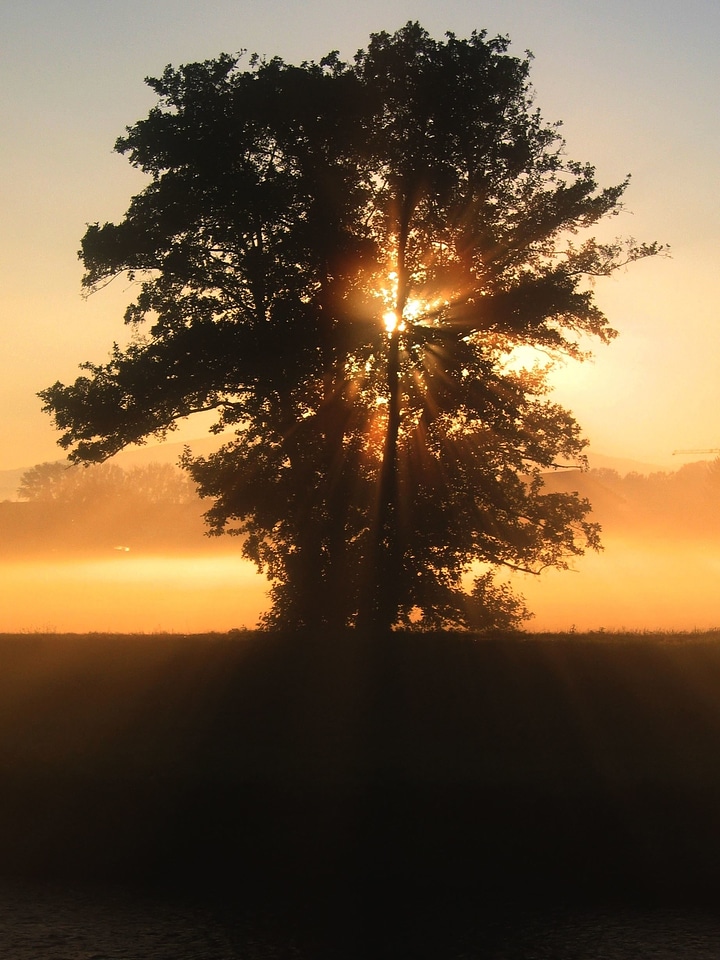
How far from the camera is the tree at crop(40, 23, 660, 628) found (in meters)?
29.1

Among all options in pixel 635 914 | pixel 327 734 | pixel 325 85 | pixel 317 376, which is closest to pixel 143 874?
pixel 327 734

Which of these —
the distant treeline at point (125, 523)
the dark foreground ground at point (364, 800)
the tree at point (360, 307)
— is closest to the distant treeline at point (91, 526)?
the distant treeline at point (125, 523)

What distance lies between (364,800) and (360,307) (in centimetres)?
1595

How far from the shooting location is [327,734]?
19047 mm

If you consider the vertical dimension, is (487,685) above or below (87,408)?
below

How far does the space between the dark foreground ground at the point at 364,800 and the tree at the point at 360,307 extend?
26.4ft

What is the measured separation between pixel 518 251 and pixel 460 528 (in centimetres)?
855

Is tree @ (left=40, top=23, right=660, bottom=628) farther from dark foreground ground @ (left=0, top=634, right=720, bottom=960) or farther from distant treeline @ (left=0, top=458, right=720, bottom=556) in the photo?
distant treeline @ (left=0, top=458, right=720, bottom=556)

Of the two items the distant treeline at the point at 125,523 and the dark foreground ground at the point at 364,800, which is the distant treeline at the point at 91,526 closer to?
the distant treeline at the point at 125,523

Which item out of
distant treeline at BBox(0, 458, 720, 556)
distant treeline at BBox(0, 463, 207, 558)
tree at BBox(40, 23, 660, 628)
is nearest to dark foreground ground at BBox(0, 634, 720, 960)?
tree at BBox(40, 23, 660, 628)

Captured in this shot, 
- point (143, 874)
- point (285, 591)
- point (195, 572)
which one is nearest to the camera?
point (143, 874)

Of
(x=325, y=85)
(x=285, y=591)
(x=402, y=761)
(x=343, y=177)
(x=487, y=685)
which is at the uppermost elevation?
(x=325, y=85)

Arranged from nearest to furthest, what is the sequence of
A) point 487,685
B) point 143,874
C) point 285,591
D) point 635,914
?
point 635,914, point 143,874, point 487,685, point 285,591

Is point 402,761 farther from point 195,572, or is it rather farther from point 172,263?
point 195,572
